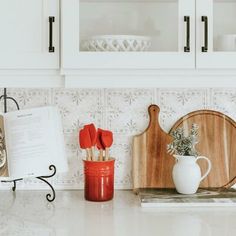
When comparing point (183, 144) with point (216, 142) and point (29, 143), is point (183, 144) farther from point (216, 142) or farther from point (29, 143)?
point (29, 143)

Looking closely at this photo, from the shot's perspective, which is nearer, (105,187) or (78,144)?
(105,187)

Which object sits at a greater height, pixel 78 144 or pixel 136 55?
pixel 136 55

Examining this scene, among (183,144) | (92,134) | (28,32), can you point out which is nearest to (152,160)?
(183,144)

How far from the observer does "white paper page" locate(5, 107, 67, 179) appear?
1.86 meters

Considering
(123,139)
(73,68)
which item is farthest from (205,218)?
(73,68)

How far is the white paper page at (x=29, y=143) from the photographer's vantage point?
1.86m

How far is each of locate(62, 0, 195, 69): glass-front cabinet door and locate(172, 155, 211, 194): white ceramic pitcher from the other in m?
0.39

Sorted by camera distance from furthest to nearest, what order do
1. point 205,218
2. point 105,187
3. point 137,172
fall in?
1. point 137,172
2. point 105,187
3. point 205,218

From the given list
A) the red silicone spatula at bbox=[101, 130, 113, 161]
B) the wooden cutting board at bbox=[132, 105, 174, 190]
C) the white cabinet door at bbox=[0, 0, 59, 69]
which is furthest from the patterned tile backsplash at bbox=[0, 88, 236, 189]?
the white cabinet door at bbox=[0, 0, 59, 69]

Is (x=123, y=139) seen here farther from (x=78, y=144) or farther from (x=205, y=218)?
(x=205, y=218)

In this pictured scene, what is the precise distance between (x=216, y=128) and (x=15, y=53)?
91 cm

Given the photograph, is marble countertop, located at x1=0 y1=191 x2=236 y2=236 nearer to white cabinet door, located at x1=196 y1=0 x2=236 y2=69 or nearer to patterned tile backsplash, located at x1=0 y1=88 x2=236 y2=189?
patterned tile backsplash, located at x1=0 y1=88 x2=236 y2=189

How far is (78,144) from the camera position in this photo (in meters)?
1.99

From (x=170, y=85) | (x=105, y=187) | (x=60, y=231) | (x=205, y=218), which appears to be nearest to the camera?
(x=60, y=231)
